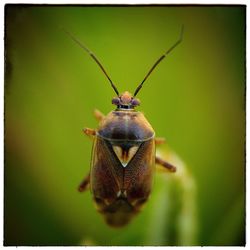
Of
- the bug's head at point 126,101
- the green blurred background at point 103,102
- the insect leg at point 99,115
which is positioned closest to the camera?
the bug's head at point 126,101

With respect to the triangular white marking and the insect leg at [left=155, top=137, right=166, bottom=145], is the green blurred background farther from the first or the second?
the triangular white marking

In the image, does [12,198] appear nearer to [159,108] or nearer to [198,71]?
[159,108]

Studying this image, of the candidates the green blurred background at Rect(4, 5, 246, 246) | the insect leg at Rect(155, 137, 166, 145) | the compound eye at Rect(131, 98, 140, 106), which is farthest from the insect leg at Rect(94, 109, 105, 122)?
the insect leg at Rect(155, 137, 166, 145)

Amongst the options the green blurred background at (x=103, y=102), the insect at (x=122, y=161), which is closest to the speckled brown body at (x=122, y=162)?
the insect at (x=122, y=161)

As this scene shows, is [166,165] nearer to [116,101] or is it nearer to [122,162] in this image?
[122,162]

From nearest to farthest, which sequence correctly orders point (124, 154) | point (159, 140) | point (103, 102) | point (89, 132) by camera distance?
point (124, 154)
point (89, 132)
point (159, 140)
point (103, 102)

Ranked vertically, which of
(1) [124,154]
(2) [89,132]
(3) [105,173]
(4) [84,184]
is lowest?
(4) [84,184]

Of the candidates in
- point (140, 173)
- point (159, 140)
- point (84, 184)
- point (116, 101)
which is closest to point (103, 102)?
Answer: point (116, 101)

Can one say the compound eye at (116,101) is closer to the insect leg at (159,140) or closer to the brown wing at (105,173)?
the brown wing at (105,173)
